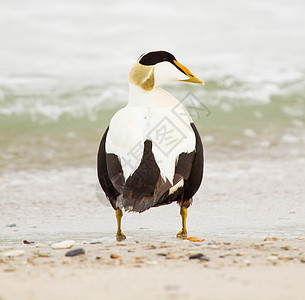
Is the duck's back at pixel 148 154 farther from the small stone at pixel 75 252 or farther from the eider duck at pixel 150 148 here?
the small stone at pixel 75 252

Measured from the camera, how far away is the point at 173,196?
14.4 ft

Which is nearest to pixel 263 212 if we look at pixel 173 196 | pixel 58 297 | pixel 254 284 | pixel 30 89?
pixel 173 196

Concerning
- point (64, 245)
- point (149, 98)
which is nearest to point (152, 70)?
point (149, 98)

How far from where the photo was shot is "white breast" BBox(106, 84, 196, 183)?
4.12 m

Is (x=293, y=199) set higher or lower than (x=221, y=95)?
lower

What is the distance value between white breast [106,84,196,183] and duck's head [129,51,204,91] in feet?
0.65

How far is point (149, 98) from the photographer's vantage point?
14.4ft

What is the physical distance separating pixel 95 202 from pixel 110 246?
2056 millimetres

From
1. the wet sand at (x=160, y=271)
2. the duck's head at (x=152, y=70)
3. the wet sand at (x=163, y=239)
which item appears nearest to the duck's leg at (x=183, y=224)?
the wet sand at (x=163, y=239)

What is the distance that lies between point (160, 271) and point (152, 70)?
5.19 ft

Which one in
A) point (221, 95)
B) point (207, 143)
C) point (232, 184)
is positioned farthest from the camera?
point (221, 95)

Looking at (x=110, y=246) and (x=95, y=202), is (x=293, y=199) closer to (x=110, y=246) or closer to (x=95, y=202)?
(x=95, y=202)

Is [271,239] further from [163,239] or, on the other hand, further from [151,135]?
[151,135]

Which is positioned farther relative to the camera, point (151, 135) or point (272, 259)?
point (151, 135)
